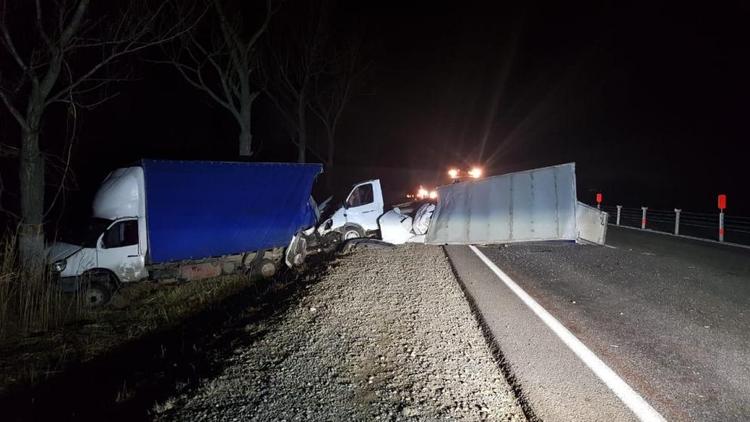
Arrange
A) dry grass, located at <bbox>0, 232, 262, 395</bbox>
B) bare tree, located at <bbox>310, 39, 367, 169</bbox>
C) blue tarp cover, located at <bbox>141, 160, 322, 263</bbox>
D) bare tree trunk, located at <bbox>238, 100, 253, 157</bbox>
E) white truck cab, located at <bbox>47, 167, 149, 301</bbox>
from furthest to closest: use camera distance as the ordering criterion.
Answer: bare tree, located at <bbox>310, 39, 367, 169</bbox> < bare tree trunk, located at <bbox>238, 100, 253, 157</bbox> < blue tarp cover, located at <bbox>141, 160, 322, 263</bbox> < white truck cab, located at <bbox>47, 167, 149, 301</bbox> < dry grass, located at <bbox>0, 232, 262, 395</bbox>

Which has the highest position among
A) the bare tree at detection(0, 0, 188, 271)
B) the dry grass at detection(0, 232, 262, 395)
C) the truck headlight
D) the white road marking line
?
the bare tree at detection(0, 0, 188, 271)

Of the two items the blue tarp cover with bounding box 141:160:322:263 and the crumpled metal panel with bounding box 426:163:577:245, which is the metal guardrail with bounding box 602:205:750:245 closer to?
the crumpled metal panel with bounding box 426:163:577:245

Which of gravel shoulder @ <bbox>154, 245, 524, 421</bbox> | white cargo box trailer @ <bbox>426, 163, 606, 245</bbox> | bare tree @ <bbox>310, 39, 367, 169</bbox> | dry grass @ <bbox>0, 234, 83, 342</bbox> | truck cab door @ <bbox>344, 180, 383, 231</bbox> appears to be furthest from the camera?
bare tree @ <bbox>310, 39, 367, 169</bbox>

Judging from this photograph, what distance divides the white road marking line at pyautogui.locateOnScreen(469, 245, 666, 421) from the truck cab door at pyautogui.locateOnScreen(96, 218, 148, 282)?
25.0 ft

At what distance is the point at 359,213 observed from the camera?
13727mm

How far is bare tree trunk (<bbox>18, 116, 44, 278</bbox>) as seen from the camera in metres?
9.20

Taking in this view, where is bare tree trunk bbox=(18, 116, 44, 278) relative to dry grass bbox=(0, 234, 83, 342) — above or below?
above

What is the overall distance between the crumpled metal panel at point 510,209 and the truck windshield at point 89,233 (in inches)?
310

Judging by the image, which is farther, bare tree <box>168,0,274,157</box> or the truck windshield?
bare tree <box>168,0,274,157</box>

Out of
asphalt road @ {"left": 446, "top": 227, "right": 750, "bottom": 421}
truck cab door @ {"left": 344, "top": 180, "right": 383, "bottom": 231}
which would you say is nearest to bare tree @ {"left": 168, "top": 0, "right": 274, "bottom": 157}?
truck cab door @ {"left": 344, "top": 180, "right": 383, "bottom": 231}

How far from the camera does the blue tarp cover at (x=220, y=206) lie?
9.51 metres

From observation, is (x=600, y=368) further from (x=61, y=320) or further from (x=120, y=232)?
(x=120, y=232)

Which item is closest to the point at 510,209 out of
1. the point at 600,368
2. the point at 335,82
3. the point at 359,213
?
the point at 359,213

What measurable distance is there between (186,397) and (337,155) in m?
48.7
